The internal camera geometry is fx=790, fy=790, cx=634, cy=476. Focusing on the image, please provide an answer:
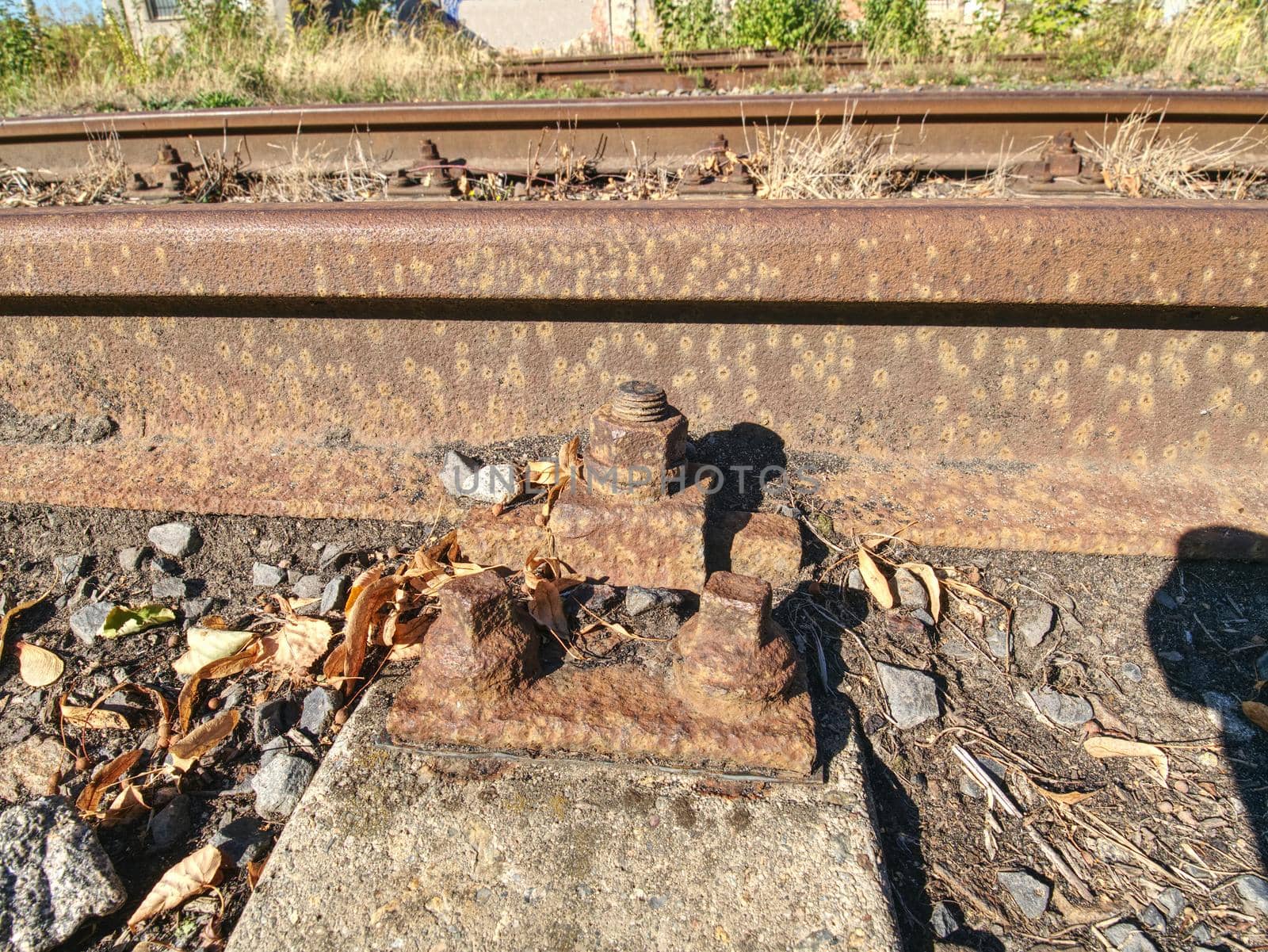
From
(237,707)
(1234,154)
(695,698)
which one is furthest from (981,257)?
(1234,154)

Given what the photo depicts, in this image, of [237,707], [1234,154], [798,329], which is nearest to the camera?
[237,707]

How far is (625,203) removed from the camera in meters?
2.01

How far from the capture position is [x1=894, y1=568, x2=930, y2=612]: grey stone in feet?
6.31

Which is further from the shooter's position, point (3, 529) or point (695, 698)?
point (3, 529)

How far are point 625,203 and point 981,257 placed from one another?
2.85 feet

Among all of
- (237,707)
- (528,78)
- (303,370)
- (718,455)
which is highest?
(528,78)

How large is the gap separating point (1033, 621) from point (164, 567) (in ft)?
7.35

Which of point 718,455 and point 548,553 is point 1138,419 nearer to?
point 718,455

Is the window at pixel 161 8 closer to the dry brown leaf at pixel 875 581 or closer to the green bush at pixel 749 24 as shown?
the green bush at pixel 749 24

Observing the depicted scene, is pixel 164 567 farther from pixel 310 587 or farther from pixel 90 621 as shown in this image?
pixel 310 587

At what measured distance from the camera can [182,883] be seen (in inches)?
55.4

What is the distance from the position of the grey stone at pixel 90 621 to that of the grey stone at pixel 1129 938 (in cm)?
224

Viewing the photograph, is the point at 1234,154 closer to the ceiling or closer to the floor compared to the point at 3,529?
closer to the ceiling

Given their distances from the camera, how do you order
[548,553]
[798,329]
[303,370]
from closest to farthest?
1. [548,553]
2. [798,329]
3. [303,370]
